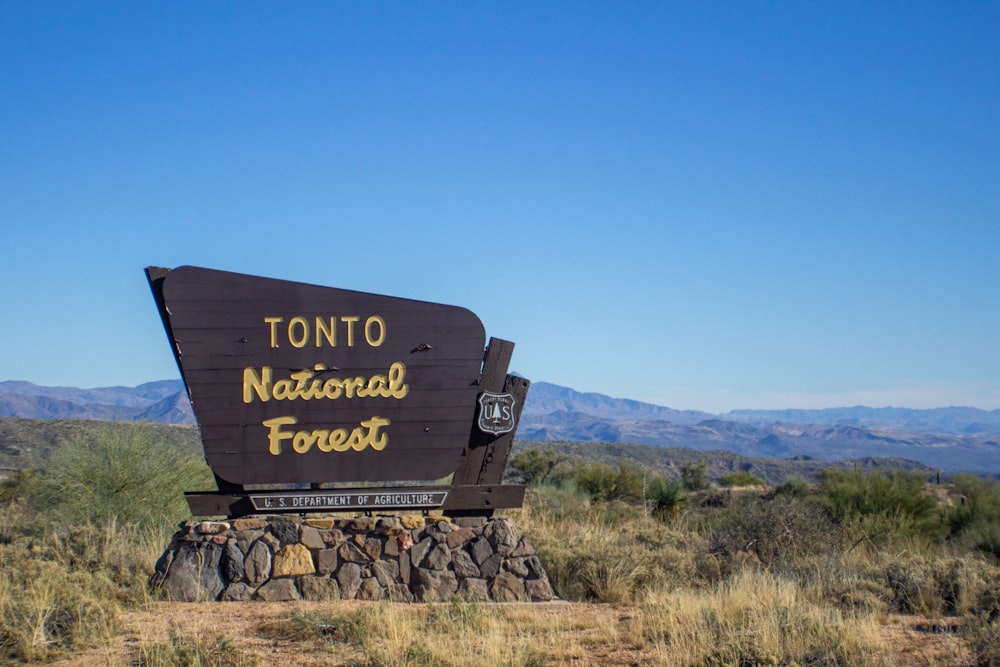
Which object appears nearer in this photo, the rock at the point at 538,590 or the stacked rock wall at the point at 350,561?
the stacked rock wall at the point at 350,561

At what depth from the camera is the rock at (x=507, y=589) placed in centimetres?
1138

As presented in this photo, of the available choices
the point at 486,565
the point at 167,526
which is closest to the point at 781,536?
the point at 486,565

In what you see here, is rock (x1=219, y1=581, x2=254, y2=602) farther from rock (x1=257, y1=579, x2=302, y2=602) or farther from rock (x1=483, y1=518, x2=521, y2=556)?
rock (x1=483, y1=518, x2=521, y2=556)

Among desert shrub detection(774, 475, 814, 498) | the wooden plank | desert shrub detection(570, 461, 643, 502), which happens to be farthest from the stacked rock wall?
desert shrub detection(774, 475, 814, 498)

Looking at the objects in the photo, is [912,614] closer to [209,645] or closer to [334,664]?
[334,664]

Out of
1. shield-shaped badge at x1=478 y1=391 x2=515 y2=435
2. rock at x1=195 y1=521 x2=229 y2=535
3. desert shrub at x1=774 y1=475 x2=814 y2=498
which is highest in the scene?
shield-shaped badge at x1=478 y1=391 x2=515 y2=435

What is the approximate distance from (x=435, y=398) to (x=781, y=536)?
19.5 feet

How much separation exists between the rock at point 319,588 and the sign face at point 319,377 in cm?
122

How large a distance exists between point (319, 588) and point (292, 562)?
474 millimetres

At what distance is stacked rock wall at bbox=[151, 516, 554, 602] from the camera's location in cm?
1112

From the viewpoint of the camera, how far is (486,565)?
11.5 metres

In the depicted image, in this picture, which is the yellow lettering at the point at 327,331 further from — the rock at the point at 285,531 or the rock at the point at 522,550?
the rock at the point at 522,550

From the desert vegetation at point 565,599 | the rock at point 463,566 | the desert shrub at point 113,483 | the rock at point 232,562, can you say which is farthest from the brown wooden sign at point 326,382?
the desert shrub at point 113,483

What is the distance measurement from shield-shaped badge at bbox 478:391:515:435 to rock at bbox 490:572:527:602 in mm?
1862
